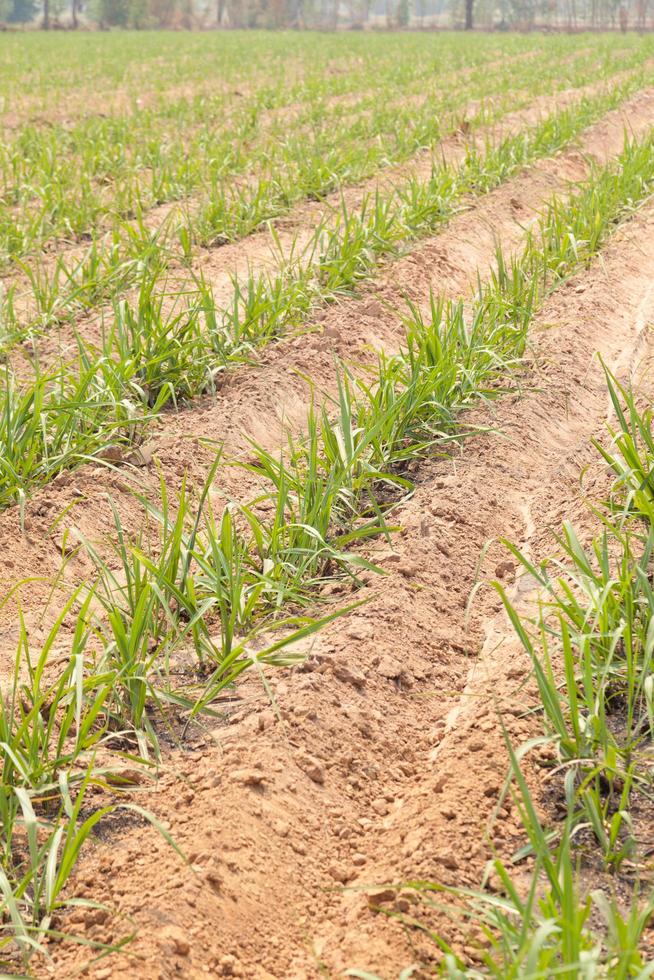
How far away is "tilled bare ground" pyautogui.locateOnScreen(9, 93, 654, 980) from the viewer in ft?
6.37

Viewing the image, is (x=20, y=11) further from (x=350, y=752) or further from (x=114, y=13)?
(x=350, y=752)

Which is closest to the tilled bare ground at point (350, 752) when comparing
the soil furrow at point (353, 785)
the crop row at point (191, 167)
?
the soil furrow at point (353, 785)

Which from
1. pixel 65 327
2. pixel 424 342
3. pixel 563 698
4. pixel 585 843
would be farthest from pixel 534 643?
pixel 65 327

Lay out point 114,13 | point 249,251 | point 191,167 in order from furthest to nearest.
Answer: point 114,13 < point 191,167 < point 249,251

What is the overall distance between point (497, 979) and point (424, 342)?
288cm

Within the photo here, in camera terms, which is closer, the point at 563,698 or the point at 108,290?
the point at 563,698

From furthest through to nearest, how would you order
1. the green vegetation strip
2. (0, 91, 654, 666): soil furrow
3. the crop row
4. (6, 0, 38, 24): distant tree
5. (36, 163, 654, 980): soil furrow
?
1. (6, 0, 38, 24): distant tree
2. the crop row
3. the green vegetation strip
4. (0, 91, 654, 666): soil furrow
5. (36, 163, 654, 980): soil furrow

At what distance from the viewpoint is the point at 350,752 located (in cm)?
245

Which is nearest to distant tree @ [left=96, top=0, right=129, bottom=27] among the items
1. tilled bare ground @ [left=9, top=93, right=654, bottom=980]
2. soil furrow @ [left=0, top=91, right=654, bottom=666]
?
soil furrow @ [left=0, top=91, right=654, bottom=666]

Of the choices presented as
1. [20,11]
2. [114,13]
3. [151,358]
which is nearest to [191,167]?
[151,358]

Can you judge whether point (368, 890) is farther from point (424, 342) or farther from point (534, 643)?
point (424, 342)

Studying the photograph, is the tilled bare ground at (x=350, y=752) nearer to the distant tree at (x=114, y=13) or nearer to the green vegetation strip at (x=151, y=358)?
the green vegetation strip at (x=151, y=358)

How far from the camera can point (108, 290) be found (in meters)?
5.32

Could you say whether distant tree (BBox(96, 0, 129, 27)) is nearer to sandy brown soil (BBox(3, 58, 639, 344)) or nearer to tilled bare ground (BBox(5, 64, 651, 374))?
tilled bare ground (BBox(5, 64, 651, 374))
